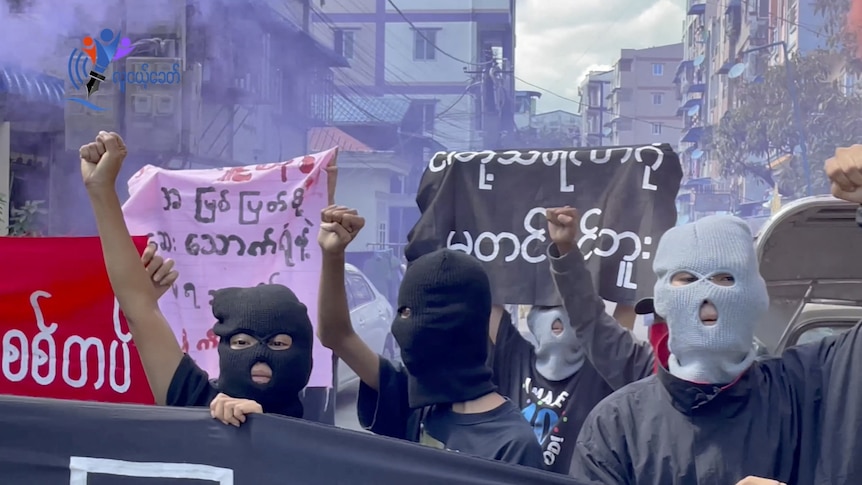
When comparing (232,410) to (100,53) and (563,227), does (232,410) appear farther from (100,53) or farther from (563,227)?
(100,53)

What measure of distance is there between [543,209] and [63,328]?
1744 mm

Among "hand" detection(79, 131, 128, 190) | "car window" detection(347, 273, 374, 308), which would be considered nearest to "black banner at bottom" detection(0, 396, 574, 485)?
"hand" detection(79, 131, 128, 190)

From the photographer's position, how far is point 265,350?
2.77 m

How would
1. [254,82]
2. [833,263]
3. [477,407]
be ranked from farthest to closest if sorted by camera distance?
1. [254,82]
2. [833,263]
3. [477,407]

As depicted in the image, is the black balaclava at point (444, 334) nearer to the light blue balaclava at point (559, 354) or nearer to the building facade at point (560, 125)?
the light blue balaclava at point (559, 354)

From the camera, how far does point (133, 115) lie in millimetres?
13797

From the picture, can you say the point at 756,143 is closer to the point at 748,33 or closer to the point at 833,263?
the point at 748,33

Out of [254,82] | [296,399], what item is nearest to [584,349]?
[296,399]

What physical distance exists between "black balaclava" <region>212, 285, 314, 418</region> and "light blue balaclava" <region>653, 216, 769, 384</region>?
97cm

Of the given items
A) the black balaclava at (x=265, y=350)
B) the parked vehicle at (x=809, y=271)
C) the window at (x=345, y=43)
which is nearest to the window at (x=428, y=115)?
the window at (x=345, y=43)

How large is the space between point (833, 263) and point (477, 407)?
2.22 metres

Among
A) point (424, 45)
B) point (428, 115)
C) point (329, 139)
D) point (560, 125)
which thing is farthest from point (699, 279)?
point (329, 139)

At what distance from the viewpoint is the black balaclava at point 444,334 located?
8.95 feet

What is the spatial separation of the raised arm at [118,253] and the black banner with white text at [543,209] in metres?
1.08
